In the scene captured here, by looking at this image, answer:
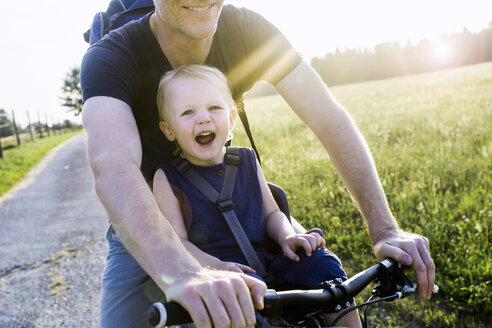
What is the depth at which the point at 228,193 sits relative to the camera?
1.86m

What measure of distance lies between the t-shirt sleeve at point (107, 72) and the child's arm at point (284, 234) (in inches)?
28.6

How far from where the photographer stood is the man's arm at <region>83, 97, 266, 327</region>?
43.0 inches

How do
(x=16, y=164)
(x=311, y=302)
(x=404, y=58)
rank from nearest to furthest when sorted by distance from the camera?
(x=311, y=302), (x=16, y=164), (x=404, y=58)

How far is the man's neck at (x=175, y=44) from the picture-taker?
211 cm

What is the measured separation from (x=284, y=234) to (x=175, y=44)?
106cm

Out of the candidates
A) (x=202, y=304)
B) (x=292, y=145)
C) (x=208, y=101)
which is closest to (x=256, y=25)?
(x=208, y=101)

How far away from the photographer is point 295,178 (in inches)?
234

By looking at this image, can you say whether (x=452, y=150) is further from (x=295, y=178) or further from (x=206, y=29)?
(x=206, y=29)

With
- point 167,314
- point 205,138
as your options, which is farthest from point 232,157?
point 167,314

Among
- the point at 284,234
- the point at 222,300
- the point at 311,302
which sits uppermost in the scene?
the point at 222,300

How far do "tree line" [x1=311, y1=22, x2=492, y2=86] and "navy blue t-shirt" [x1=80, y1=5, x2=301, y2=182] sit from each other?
84.6 metres

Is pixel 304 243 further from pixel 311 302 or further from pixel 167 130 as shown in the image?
pixel 167 130

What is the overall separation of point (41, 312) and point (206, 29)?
3619 millimetres

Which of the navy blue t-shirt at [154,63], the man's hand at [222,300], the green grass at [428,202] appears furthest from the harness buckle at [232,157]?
the green grass at [428,202]
